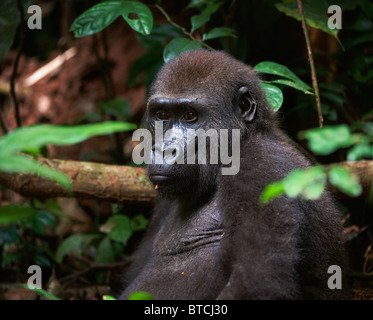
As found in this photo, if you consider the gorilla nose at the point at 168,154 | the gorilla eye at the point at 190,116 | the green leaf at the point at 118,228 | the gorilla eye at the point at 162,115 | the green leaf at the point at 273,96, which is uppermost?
the green leaf at the point at 273,96

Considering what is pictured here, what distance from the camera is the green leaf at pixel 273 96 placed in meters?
4.05

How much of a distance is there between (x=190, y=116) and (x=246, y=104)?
1.51 feet

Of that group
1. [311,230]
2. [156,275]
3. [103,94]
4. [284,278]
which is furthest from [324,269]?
[103,94]

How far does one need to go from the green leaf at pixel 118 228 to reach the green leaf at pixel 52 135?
12.0 feet

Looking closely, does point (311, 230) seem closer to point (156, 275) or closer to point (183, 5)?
point (156, 275)

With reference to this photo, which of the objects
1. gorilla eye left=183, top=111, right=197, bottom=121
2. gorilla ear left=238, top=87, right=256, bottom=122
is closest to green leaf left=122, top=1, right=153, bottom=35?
gorilla eye left=183, top=111, right=197, bottom=121

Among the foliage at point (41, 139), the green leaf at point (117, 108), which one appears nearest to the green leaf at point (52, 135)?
the foliage at point (41, 139)

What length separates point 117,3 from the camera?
15.4ft

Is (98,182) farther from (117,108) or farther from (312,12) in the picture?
(312,12)

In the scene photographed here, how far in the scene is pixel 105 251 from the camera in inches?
215

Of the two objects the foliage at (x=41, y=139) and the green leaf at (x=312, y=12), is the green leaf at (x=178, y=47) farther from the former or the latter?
the foliage at (x=41, y=139)

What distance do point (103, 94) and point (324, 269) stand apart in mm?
6058

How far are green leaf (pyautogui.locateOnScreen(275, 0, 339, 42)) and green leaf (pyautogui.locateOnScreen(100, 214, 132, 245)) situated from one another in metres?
2.85

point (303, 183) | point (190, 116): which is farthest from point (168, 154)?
point (303, 183)
